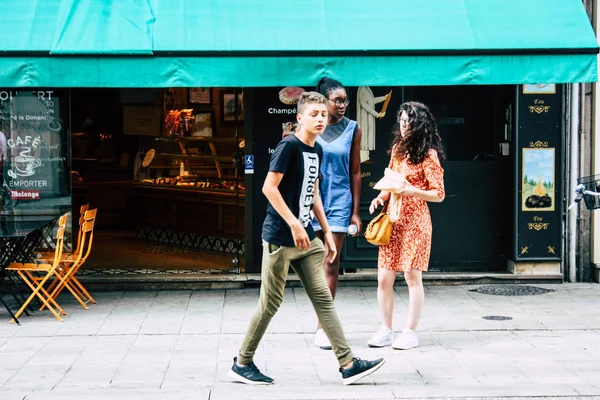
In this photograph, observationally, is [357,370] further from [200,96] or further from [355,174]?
[200,96]

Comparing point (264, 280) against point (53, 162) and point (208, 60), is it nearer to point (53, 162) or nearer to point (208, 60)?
point (208, 60)

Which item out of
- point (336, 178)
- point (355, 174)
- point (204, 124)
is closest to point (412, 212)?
point (355, 174)

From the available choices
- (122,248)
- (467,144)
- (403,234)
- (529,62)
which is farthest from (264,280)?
(122,248)

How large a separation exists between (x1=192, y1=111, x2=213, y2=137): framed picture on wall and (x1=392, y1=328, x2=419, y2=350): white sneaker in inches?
245

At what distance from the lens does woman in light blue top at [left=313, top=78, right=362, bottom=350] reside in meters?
7.54

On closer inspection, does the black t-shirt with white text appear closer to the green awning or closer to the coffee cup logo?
the green awning

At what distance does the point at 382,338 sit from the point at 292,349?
2.39ft

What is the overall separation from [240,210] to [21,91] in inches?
127

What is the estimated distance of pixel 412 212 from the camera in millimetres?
7477

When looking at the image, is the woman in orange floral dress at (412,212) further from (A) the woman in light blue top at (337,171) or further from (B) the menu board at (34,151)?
(B) the menu board at (34,151)

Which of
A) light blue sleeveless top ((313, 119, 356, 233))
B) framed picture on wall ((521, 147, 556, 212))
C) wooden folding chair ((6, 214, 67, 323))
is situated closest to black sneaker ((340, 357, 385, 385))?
light blue sleeveless top ((313, 119, 356, 233))

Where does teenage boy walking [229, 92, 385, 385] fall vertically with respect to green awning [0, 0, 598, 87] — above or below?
below

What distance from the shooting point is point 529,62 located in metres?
9.20

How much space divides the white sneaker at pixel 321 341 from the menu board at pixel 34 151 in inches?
146
